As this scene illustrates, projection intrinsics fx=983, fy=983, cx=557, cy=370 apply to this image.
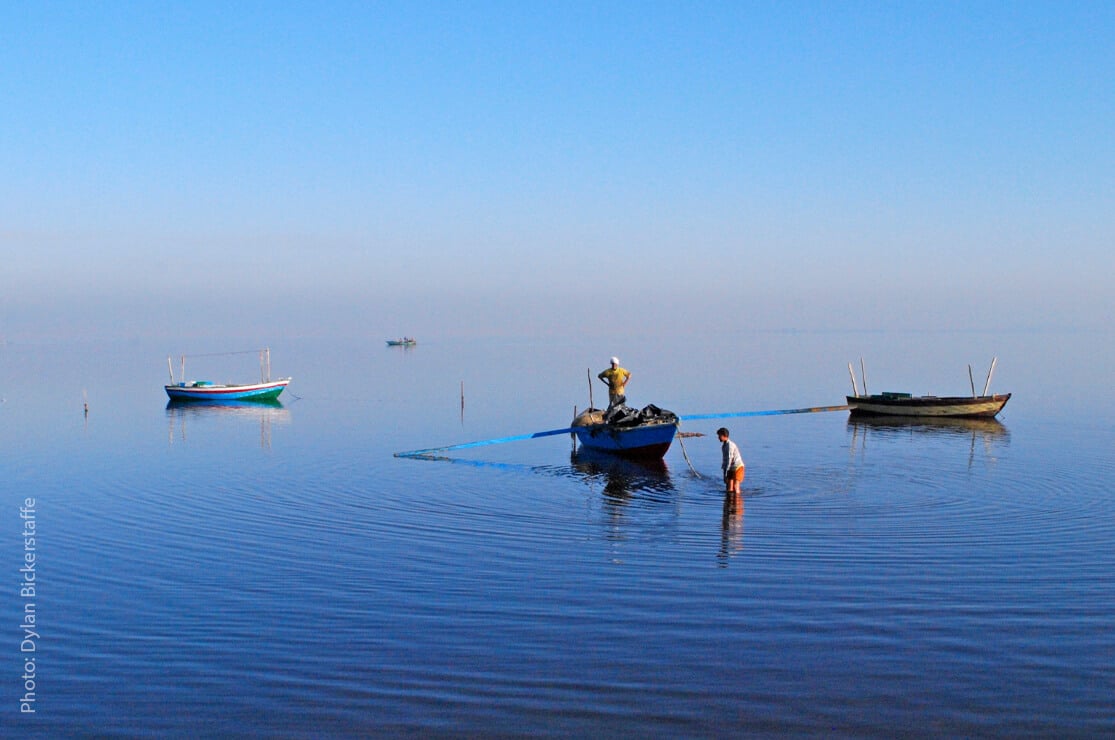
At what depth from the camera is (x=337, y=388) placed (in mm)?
78125

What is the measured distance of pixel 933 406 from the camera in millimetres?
48219

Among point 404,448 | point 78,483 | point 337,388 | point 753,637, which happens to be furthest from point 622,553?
point 337,388

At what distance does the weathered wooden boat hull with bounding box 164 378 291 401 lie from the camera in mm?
61125

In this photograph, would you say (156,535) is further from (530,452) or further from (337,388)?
(337,388)

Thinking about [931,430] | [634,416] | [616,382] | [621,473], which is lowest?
[621,473]

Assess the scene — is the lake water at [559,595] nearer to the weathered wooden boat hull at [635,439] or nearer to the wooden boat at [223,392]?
the weathered wooden boat hull at [635,439]

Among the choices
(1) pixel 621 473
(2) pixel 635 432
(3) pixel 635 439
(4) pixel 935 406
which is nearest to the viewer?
(1) pixel 621 473

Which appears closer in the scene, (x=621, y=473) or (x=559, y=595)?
(x=559, y=595)

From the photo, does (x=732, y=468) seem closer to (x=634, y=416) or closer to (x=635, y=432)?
(x=635, y=432)

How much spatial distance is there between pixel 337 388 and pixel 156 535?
5972 cm

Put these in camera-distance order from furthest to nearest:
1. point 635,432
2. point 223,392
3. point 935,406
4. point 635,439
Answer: point 223,392
point 935,406
point 635,439
point 635,432

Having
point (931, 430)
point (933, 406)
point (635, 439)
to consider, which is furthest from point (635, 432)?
point (933, 406)

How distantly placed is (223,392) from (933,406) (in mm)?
41856

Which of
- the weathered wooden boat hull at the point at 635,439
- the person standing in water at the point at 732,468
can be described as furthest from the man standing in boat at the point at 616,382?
the person standing in water at the point at 732,468
